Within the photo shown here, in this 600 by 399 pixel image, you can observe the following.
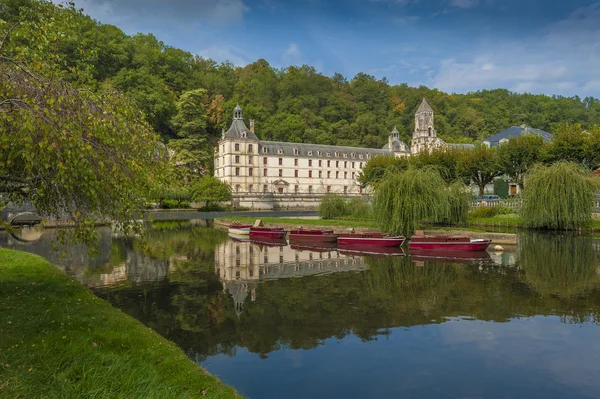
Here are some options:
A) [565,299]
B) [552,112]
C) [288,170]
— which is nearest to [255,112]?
[288,170]

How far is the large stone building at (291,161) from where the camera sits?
82.9 metres

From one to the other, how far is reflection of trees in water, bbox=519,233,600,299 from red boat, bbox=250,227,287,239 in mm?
17043

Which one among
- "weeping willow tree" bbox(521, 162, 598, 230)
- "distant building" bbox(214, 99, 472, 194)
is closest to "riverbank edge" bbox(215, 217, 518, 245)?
"weeping willow tree" bbox(521, 162, 598, 230)

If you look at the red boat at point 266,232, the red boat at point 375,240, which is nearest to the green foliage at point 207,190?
the red boat at point 266,232

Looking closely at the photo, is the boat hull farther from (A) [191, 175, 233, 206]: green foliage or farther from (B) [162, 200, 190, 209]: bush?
(B) [162, 200, 190, 209]: bush

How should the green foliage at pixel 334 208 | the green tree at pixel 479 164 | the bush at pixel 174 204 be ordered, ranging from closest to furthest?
the green foliage at pixel 334 208 → the green tree at pixel 479 164 → the bush at pixel 174 204

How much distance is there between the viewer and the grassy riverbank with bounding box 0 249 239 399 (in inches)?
236

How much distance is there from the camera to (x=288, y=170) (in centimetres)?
8888

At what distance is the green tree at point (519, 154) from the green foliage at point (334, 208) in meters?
18.8

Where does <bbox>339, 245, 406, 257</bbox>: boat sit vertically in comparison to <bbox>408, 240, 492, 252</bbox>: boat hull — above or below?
below

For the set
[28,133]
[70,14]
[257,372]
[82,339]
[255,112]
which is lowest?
[257,372]

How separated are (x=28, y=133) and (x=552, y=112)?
125 meters

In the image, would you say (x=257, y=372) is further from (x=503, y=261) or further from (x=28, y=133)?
(x=503, y=261)

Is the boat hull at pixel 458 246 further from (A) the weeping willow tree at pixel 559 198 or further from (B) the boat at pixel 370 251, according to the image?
(A) the weeping willow tree at pixel 559 198
